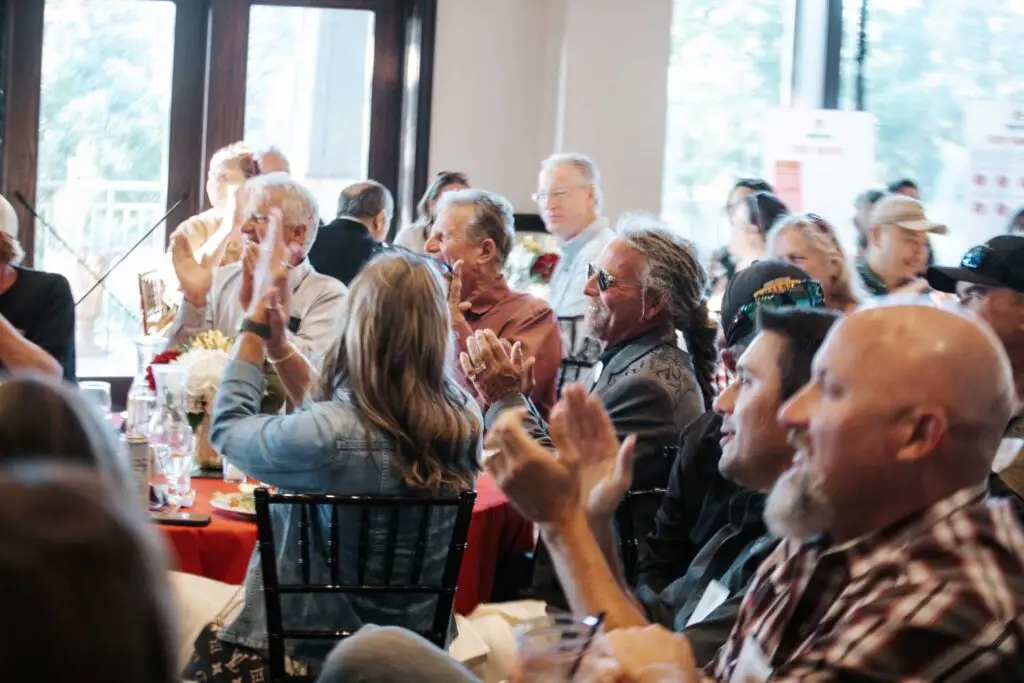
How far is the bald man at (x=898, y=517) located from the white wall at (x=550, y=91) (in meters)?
5.49

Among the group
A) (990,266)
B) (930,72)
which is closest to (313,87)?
(930,72)

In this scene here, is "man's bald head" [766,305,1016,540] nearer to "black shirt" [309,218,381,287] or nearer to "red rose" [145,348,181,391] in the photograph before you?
"red rose" [145,348,181,391]

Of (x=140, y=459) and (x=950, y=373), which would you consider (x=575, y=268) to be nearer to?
(x=140, y=459)

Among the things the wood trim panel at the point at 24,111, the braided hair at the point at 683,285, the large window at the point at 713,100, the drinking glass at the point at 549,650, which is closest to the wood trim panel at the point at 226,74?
the wood trim panel at the point at 24,111

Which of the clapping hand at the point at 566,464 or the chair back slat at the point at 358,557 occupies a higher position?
the clapping hand at the point at 566,464

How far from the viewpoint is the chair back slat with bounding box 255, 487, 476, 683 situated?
2482 millimetres

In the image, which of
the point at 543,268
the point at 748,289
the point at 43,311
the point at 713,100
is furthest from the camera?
the point at 713,100

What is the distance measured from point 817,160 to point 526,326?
3.51 meters

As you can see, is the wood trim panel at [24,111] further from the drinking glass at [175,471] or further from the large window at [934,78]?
the large window at [934,78]

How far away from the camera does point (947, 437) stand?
4.93 feet

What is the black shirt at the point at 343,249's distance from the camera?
214 inches

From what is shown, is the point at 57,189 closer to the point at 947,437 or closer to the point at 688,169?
the point at 688,169

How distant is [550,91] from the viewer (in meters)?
7.21

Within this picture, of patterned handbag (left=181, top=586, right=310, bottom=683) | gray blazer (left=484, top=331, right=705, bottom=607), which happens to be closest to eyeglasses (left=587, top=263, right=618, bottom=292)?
gray blazer (left=484, top=331, right=705, bottom=607)
